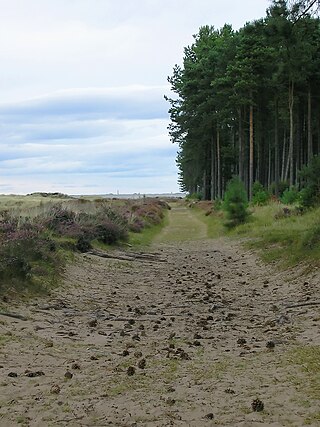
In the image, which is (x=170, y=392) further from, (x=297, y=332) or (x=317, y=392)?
(x=297, y=332)

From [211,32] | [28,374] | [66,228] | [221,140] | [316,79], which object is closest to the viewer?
[28,374]

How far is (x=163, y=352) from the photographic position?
755 centimetres

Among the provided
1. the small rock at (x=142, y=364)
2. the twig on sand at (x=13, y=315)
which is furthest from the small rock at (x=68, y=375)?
the twig on sand at (x=13, y=315)

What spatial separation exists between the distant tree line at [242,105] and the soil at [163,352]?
20.1 metres

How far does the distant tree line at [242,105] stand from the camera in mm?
40406

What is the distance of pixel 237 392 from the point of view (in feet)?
18.2

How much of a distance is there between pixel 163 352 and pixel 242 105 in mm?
41505

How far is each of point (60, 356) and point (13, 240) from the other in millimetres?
7316

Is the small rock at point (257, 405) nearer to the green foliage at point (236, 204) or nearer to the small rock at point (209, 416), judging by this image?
the small rock at point (209, 416)

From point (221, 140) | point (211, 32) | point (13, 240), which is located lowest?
point (13, 240)

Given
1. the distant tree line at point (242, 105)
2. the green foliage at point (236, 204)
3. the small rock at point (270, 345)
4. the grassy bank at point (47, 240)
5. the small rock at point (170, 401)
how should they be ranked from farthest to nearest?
1. the distant tree line at point (242, 105)
2. the green foliage at point (236, 204)
3. the grassy bank at point (47, 240)
4. the small rock at point (270, 345)
5. the small rock at point (170, 401)

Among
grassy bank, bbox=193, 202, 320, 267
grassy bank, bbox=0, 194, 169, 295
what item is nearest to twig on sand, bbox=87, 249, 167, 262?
grassy bank, bbox=0, 194, 169, 295

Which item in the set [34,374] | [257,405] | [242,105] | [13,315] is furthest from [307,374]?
[242,105]

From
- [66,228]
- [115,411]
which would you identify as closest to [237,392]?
[115,411]
